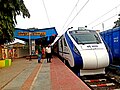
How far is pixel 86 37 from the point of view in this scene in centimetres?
1598

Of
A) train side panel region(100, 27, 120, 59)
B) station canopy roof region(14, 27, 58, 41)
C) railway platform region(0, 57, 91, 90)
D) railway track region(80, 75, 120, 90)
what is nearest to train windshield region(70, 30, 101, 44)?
train side panel region(100, 27, 120, 59)

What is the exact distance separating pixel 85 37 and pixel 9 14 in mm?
6897

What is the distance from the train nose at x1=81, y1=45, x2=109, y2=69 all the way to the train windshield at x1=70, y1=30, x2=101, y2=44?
1.00 m

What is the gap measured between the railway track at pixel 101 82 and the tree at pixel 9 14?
23.0ft

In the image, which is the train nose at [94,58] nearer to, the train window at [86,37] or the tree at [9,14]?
the train window at [86,37]

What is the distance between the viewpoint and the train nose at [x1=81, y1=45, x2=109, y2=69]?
14.4 metres

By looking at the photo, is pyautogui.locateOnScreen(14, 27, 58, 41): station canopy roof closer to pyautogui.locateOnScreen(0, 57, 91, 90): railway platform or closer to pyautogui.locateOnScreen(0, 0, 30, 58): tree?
pyautogui.locateOnScreen(0, 0, 30, 58): tree

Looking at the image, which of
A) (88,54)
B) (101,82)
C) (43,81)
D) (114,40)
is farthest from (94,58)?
(43,81)

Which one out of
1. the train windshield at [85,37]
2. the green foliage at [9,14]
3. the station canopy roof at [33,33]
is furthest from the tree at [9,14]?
the station canopy roof at [33,33]

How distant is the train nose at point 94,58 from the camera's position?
14352 millimetres

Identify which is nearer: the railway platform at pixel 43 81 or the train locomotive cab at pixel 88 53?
the railway platform at pixel 43 81

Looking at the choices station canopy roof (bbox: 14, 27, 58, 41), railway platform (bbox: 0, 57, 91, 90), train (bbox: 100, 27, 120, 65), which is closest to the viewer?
railway platform (bbox: 0, 57, 91, 90)

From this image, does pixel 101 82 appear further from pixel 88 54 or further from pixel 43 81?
pixel 43 81

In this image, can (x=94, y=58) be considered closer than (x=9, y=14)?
Yes
